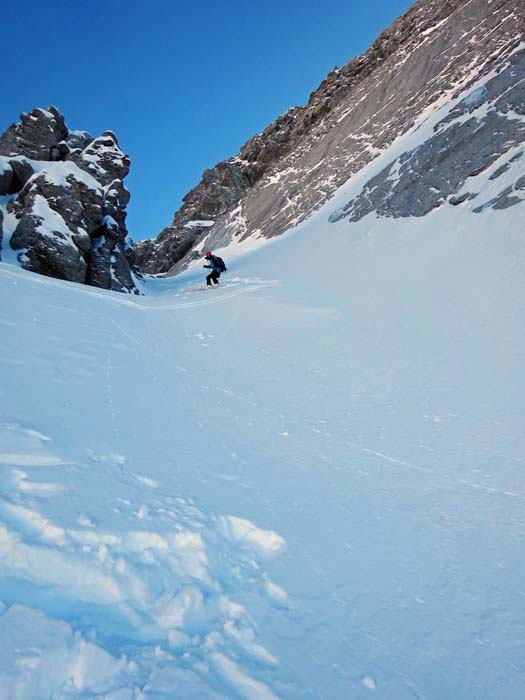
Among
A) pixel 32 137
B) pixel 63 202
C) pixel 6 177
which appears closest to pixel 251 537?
pixel 63 202

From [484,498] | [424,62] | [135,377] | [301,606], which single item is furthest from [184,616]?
[424,62]

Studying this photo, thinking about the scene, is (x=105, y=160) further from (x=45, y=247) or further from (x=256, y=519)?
(x=256, y=519)

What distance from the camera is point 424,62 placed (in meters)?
37.9

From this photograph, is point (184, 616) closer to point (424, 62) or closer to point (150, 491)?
point (150, 491)

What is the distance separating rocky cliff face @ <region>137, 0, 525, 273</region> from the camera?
25484mm

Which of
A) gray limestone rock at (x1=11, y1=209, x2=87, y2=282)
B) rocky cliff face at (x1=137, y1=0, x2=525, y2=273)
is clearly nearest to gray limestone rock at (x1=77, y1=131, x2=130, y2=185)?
gray limestone rock at (x1=11, y1=209, x2=87, y2=282)

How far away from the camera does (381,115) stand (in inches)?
1486

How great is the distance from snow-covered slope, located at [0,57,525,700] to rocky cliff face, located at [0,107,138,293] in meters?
17.5

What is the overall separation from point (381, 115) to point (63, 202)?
99.9ft

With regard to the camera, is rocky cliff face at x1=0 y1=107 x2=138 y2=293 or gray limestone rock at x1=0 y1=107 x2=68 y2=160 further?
gray limestone rock at x1=0 y1=107 x2=68 y2=160

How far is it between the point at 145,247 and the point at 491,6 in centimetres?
5864

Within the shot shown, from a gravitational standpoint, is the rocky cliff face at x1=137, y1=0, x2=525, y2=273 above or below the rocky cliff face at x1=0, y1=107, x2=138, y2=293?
above

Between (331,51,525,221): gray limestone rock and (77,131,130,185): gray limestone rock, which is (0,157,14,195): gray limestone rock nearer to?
(77,131,130,185): gray limestone rock

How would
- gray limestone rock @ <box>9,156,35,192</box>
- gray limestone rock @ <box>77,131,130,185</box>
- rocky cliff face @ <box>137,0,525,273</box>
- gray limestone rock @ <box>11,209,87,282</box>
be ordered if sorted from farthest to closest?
gray limestone rock @ <box>77,131,130,185</box>, gray limestone rock @ <box>9,156,35,192</box>, rocky cliff face @ <box>137,0,525,273</box>, gray limestone rock @ <box>11,209,87,282</box>
